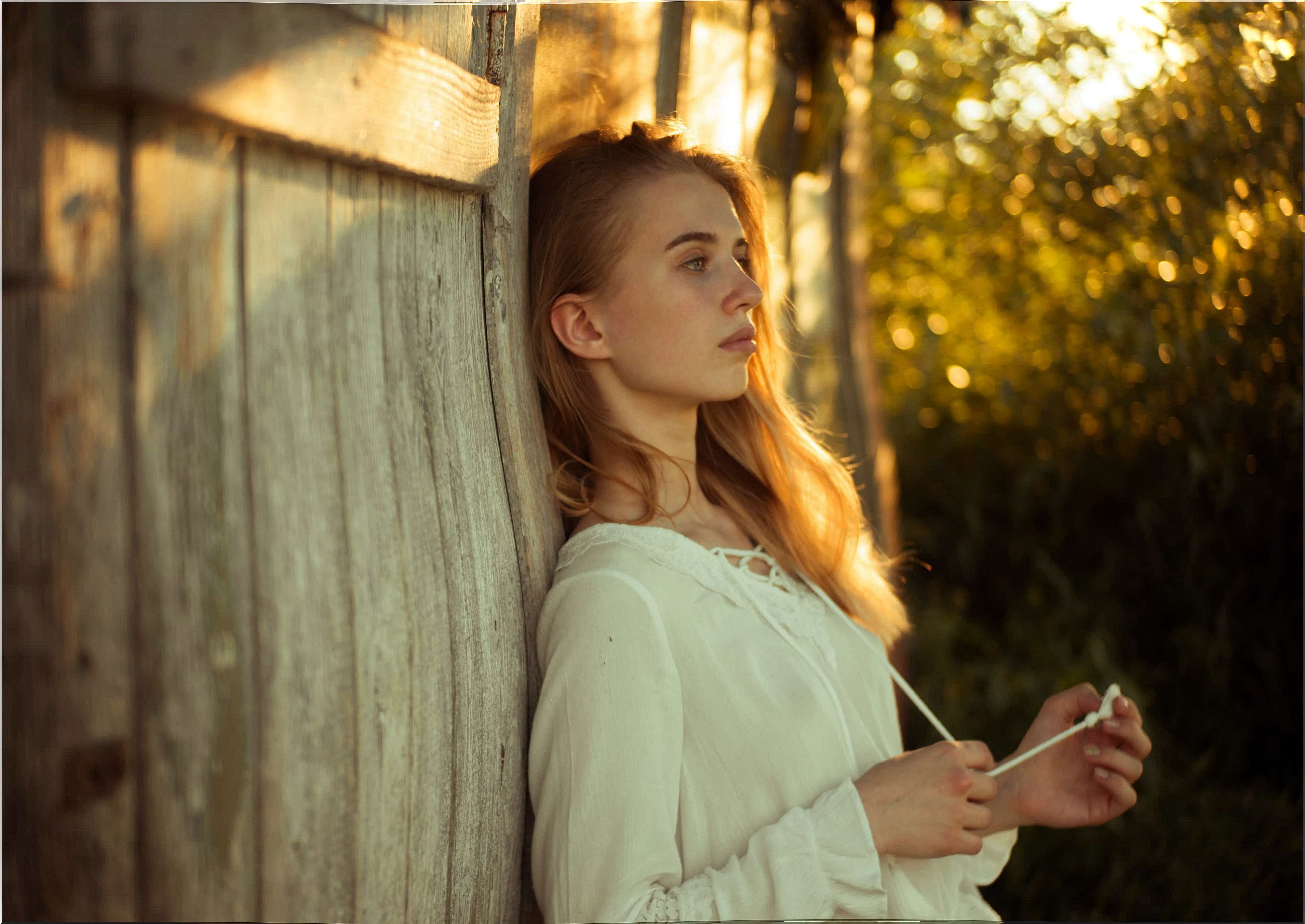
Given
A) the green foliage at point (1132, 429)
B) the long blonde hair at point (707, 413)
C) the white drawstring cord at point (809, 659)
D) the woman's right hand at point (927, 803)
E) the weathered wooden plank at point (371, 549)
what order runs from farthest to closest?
the green foliage at point (1132, 429)
the long blonde hair at point (707, 413)
the white drawstring cord at point (809, 659)
the woman's right hand at point (927, 803)
the weathered wooden plank at point (371, 549)

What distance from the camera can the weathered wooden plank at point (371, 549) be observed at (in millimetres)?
1074

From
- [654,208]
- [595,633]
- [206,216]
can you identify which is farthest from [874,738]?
[206,216]

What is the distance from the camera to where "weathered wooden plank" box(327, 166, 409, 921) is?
1074 millimetres

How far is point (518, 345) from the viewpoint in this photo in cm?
150

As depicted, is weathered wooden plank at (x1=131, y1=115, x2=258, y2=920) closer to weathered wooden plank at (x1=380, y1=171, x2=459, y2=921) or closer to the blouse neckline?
weathered wooden plank at (x1=380, y1=171, x2=459, y2=921)

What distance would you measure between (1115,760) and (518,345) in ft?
3.89

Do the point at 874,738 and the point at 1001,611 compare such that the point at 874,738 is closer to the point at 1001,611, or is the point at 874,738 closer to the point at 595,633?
the point at 595,633

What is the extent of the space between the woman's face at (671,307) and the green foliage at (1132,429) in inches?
64.4

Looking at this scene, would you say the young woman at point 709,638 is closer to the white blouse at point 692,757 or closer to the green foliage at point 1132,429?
the white blouse at point 692,757

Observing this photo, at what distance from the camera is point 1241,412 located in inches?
107

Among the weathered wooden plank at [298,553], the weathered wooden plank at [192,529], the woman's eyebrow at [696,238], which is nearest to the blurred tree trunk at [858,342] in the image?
the woman's eyebrow at [696,238]

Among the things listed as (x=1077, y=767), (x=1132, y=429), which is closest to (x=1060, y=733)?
(x=1077, y=767)

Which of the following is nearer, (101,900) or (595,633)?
(101,900)

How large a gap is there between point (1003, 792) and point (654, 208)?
1.19 metres
